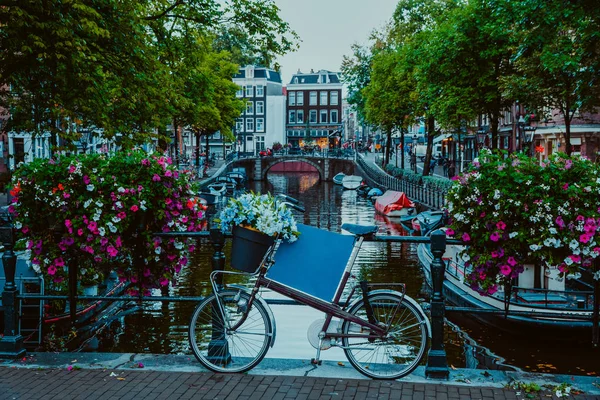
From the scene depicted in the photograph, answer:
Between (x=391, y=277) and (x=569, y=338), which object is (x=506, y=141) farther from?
(x=569, y=338)

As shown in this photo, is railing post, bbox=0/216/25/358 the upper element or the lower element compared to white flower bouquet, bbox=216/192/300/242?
lower

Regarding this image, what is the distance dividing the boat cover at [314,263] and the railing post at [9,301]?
2.33 metres

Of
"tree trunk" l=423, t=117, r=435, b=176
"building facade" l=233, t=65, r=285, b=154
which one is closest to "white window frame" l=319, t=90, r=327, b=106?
"building facade" l=233, t=65, r=285, b=154

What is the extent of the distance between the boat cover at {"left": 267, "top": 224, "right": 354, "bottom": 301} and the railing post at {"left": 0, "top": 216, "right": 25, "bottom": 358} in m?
2.33

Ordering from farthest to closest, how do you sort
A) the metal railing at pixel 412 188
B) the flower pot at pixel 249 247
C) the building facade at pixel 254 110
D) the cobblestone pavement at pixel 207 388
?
the building facade at pixel 254 110
the metal railing at pixel 412 188
the flower pot at pixel 249 247
the cobblestone pavement at pixel 207 388

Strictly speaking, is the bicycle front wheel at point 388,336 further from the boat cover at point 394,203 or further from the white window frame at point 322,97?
the white window frame at point 322,97

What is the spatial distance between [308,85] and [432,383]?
316ft

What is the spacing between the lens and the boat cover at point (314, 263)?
222 inches

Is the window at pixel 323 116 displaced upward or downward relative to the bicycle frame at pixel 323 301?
upward

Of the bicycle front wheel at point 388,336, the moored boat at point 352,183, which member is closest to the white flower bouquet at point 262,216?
the bicycle front wheel at point 388,336

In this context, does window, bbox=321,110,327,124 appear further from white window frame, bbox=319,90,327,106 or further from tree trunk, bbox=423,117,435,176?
tree trunk, bbox=423,117,435,176

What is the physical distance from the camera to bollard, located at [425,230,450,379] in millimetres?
5562

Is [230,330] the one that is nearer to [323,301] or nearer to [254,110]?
[323,301]

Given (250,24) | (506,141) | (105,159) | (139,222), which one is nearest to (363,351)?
(139,222)
